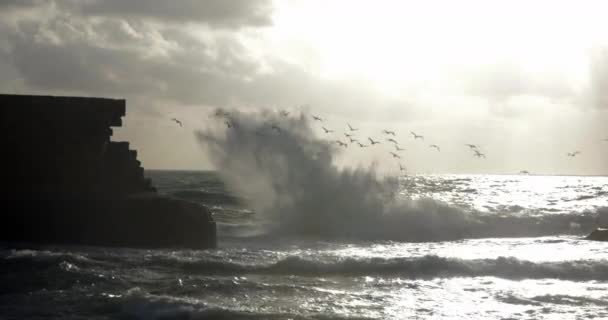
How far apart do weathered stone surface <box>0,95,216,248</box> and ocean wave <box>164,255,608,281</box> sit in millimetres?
3173

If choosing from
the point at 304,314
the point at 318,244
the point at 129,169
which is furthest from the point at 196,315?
the point at 318,244

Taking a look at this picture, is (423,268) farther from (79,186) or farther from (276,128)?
(276,128)

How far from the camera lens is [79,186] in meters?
21.0

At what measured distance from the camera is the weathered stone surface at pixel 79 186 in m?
19.8

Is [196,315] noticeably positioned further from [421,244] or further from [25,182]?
[421,244]

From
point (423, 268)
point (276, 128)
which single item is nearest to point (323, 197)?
point (276, 128)

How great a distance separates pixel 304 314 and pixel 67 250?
813 cm

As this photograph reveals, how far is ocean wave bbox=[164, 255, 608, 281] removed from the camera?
56.2ft

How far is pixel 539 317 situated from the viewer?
13039 millimetres

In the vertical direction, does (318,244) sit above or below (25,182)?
below

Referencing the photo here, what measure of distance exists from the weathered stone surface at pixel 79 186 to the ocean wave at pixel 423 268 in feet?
10.4

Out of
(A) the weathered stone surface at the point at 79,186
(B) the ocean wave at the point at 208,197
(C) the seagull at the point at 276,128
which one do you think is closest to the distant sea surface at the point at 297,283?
(A) the weathered stone surface at the point at 79,186

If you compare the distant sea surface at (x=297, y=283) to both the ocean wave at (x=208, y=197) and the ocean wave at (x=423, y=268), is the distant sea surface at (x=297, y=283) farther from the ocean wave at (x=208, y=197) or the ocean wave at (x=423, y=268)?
the ocean wave at (x=208, y=197)

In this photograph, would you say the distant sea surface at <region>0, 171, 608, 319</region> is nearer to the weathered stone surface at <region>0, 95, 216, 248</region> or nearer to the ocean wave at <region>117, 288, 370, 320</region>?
the ocean wave at <region>117, 288, 370, 320</region>
